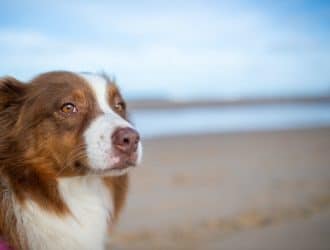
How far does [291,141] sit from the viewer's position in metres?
14.4

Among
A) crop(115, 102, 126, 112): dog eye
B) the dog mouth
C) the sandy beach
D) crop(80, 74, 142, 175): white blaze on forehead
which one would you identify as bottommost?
the sandy beach

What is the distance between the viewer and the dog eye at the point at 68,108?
4137 mm

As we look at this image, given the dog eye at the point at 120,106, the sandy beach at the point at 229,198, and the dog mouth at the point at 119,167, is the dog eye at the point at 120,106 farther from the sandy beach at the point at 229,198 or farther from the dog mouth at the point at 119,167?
the sandy beach at the point at 229,198

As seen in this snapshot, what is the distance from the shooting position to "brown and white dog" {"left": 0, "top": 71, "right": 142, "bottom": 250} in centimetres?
388

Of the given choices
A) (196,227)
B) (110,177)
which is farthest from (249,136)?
(110,177)

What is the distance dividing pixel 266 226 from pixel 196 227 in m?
0.94

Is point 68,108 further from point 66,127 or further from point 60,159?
point 60,159

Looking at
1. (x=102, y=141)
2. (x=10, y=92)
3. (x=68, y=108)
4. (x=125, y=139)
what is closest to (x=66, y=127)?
(x=68, y=108)

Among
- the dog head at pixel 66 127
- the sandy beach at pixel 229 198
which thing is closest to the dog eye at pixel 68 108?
the dog head at pixel 66 127

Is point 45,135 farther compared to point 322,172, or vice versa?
point 322,172

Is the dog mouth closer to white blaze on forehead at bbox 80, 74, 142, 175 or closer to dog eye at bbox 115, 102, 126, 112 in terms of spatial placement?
white blaze on forehead at bbox 80, 74, 142, 175

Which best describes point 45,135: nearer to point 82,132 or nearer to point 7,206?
point 82,132

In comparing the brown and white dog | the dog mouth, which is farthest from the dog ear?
the dog mouth

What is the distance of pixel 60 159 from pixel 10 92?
76 centimetres
